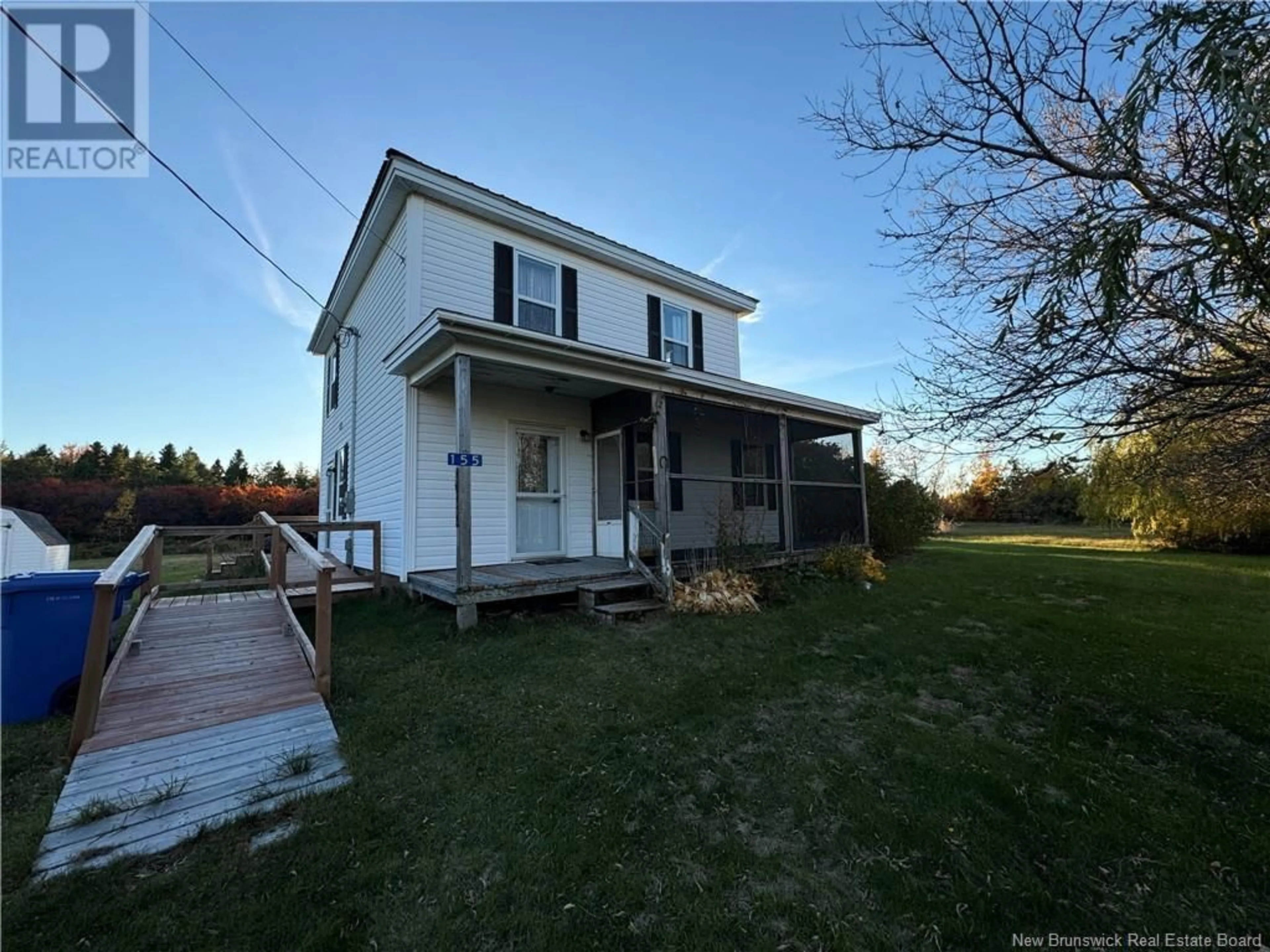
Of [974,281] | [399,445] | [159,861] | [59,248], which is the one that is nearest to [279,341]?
[59,248]

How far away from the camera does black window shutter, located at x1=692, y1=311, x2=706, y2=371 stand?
10.8m

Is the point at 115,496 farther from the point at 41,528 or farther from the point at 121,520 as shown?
the point at 41,528

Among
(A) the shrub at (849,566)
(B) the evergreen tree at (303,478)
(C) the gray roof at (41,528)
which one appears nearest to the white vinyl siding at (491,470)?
(A) the shrub at (849,566)

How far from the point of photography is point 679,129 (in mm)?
7547

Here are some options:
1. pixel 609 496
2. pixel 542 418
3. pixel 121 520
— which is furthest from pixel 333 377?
pixel 121 520

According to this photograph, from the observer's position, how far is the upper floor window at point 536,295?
8.20m

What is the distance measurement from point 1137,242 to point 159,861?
533 cm

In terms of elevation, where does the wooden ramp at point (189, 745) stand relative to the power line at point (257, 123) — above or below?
below

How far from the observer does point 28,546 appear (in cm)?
1555

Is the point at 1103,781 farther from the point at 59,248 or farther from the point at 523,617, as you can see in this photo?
the point at 59,248

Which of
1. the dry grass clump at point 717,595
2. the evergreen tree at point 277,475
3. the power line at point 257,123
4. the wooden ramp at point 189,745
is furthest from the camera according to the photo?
the evergreen tree at point 277,475

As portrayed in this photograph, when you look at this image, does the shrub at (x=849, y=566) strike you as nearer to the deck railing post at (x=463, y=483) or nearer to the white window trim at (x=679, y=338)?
the white window trim at (x=679, y=338)

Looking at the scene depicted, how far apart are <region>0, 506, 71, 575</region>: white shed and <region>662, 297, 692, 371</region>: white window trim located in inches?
698

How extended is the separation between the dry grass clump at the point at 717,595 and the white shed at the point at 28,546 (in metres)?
18.1
